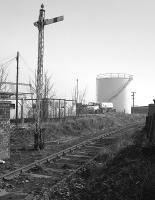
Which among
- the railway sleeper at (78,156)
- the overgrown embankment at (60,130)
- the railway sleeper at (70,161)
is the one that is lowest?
the railway sleeper at (70,161)

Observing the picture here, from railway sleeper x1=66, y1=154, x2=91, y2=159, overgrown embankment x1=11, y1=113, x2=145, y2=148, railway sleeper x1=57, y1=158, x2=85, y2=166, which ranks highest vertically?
overgrown embankment x1=11, y1=113, x2=145, y2=148

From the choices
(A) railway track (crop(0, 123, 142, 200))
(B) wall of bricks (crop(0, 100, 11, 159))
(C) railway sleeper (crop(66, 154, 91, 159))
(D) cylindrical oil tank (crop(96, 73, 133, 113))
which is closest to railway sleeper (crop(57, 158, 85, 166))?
(A) railway track (crop(0, 123, 142, 200))

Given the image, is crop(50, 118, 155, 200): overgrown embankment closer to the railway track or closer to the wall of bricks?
the railway track

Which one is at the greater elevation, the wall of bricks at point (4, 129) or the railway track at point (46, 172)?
the wall of bricks at point (4, 129)

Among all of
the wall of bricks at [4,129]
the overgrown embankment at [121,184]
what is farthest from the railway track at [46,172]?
the wall of bricks at [4,129]

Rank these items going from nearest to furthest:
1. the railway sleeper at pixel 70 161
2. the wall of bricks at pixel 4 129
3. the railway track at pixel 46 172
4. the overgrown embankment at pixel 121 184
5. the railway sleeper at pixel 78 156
Answer: the overgrown embankment at pixel 121 184, the railway track at pixel 46 172, the railway sleeper at pixel 70 161, the wall of bricks at pixel 4 129, the railway sleeper at pixel 78 156

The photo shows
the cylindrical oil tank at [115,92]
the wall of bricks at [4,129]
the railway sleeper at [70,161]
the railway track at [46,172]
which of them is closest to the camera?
the railway track at [46,172]

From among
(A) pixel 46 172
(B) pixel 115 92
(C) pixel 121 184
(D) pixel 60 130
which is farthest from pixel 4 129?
(B) pixel 115 92

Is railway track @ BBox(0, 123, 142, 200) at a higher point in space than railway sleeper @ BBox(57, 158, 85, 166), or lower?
higher

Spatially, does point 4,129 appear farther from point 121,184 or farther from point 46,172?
point 121,184

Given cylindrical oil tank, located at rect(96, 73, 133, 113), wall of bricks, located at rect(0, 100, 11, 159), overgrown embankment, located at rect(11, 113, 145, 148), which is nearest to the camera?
wall of bricks, located at rect(0, 100, 11, 159)

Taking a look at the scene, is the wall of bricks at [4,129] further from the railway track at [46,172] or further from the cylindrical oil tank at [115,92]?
the cylindrical oil tank at [115,92]

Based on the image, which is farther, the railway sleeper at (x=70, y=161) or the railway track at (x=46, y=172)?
the railway sleeper at (x=70, y=161)

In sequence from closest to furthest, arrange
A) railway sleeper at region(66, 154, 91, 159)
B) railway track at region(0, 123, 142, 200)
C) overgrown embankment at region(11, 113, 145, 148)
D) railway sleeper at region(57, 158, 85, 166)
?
1. railway track at region(0, 123, 142, 200)
2. railway sleeper at region(57, 158, 85, 166)
3. railway sleeper at region(66, 154, 91, 159)
4. overgrown embankment at region(11, 113, 145, 148)
